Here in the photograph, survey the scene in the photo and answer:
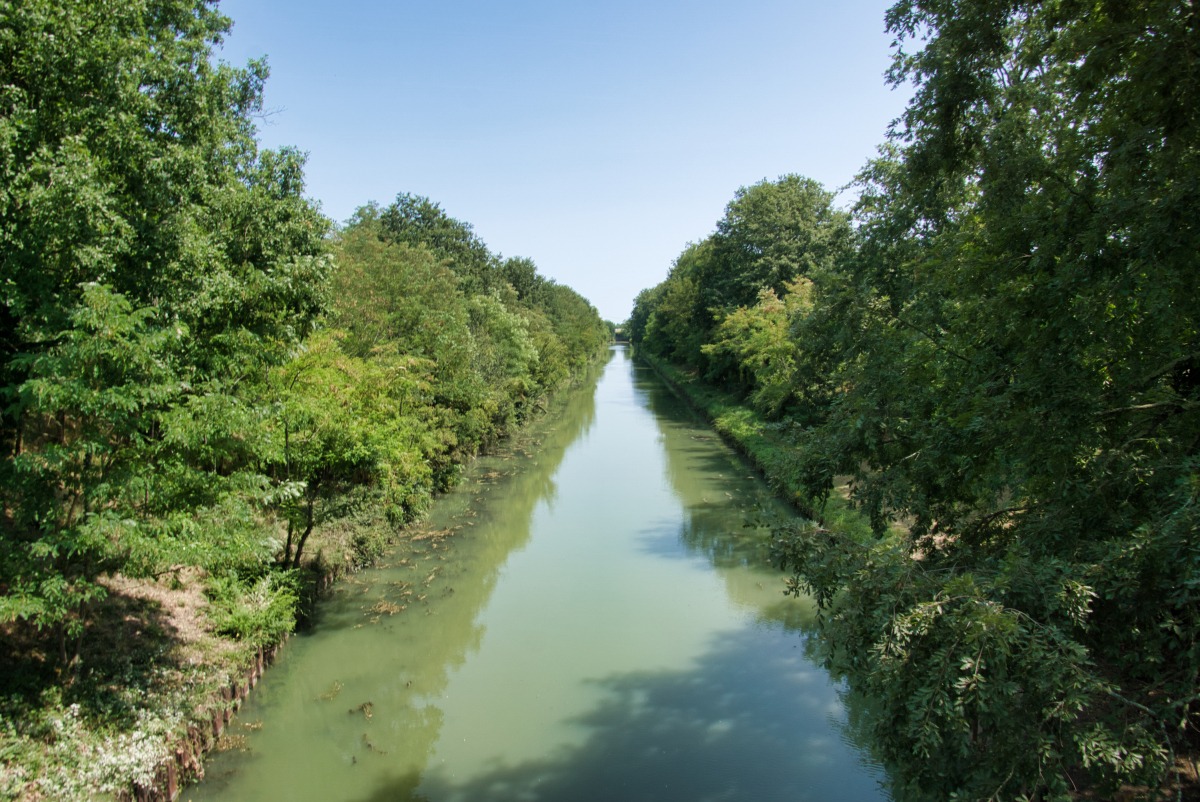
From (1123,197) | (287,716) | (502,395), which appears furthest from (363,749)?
(502,395)

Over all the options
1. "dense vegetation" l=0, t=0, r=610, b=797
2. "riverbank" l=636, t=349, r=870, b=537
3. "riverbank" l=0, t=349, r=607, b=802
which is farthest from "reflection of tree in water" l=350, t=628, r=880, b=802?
"dense vegetation" l=0, t=0, r=610, b=797

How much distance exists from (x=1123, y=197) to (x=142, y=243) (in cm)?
1181

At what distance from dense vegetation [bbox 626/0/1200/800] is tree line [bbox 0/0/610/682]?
8.04m

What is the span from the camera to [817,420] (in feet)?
96.8

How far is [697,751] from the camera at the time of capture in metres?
10.4

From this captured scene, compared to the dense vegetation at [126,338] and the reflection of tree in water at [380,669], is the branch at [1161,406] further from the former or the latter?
the dense vegetation at [126,338]

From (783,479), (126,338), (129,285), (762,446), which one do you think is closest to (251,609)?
(129,285)

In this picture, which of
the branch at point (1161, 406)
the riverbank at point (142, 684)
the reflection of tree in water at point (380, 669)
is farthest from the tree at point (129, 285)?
the branch at point (1161, 406)

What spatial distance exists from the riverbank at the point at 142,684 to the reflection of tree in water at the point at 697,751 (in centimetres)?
295

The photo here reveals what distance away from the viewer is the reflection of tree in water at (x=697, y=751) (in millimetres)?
9539

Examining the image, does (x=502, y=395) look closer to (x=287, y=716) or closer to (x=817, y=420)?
(x=817, y=420)

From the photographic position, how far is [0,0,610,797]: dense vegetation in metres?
7.45

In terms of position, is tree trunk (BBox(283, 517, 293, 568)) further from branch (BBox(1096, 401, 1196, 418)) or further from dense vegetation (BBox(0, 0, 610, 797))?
branch (BBox(1096, 401, 1196, 418))

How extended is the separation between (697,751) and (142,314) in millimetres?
10074
